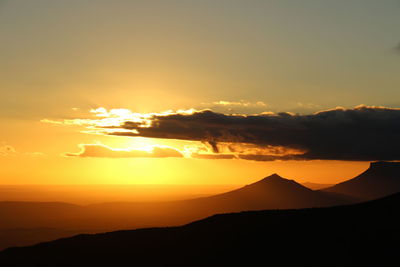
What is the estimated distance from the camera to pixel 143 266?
9250 cm

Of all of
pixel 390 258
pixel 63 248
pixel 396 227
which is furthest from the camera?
pixel 63 248

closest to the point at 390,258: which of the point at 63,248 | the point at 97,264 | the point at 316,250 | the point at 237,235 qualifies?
the point at 316,250

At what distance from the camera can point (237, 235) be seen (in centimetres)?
10238

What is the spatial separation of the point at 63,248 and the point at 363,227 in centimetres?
7667

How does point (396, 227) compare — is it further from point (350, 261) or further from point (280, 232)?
point (280, 232)

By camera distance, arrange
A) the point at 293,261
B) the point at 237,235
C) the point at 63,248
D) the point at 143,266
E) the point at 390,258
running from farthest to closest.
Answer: the point at 63,248 → the point at 237,235 → the point at 143,266 → the point at 293,261 → the point at 390,258

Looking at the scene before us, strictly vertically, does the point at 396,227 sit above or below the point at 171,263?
above

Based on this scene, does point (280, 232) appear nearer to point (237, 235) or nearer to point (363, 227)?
point (237, 235)

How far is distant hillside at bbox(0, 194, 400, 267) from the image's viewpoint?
80375 mm

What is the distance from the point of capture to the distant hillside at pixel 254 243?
80.4 m

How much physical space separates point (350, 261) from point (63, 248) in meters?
75.5

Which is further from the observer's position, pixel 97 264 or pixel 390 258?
pixel 97 264

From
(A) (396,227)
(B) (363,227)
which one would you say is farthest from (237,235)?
(A) (396,227)

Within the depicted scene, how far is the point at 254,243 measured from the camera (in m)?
94.5
